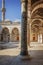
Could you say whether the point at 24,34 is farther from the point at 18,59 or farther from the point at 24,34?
the point at 18,59

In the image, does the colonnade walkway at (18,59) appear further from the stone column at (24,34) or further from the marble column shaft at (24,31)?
the marble column shaft at (24,31)

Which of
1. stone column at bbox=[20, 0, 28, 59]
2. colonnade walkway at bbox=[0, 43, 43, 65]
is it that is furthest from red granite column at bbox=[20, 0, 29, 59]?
colonnade walkway at bbox=[0, 43, 43, 65]

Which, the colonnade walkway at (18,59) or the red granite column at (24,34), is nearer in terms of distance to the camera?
the colonnade walkway at (18,59)

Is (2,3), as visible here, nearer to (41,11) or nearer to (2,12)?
(2,12)

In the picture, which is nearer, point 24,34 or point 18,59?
point 18,59

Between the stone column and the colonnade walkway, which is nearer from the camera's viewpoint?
the colonnade walkway

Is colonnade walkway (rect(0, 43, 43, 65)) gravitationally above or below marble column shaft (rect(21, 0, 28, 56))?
below

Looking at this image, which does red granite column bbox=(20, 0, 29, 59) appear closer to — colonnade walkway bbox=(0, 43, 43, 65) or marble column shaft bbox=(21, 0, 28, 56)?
marble column shaft bbox=(21, 0, 28, 56)

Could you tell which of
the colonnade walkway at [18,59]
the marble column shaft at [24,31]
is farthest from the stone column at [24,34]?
the colonnade walkway at [18,59]

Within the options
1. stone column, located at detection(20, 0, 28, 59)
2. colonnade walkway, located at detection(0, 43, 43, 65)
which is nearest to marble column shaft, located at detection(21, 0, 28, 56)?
stone column, located at detection(20, 0, 28, 59)

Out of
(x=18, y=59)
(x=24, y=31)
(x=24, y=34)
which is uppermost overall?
(x=24, y=31)

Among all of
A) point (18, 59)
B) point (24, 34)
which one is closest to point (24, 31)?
point (24, 34)

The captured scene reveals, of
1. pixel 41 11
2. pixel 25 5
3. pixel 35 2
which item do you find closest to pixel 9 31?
pixel 41 11

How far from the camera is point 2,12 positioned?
4428cm
